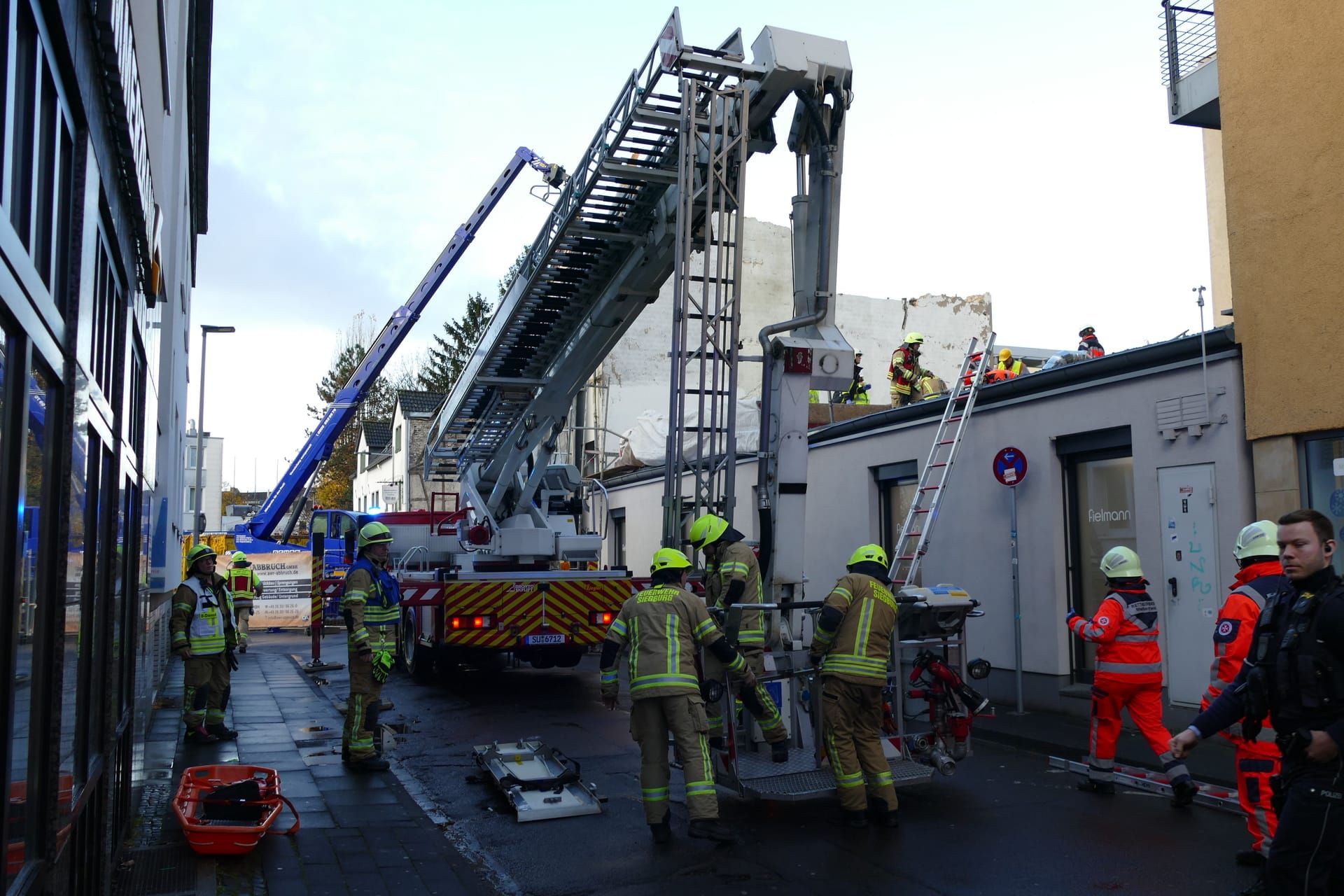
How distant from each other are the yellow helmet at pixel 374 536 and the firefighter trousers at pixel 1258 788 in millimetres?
6058

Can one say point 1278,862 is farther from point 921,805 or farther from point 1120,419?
point 1120,419

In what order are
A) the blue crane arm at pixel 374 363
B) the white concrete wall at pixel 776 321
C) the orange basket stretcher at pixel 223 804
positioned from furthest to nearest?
the white concrete wall at pixel 776 321, the blue crane arm at pixel 374 363, the orange basket stretcher at pixel 223 804

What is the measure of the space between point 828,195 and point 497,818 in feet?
17.3

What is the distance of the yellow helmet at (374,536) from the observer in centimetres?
853

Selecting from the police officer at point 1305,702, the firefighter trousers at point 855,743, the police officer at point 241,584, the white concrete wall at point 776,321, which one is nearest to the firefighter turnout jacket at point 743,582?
the firefighter trousers at point 855,743

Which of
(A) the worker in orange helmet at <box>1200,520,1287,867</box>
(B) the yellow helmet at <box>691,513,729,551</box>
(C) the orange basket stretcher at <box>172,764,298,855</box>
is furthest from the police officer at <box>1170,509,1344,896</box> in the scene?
(C) the orange basket stretcher at <box>172,764,298,855</box>

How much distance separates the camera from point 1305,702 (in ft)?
12.6

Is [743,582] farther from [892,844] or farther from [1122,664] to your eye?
[1122,664]

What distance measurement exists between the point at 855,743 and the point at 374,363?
14266 millimetres

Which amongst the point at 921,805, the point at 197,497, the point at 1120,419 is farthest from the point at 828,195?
the point at 197,497

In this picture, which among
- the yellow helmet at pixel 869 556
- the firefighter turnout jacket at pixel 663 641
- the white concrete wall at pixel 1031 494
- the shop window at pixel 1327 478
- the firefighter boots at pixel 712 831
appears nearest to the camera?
the firefighter boots at pixel 712 831

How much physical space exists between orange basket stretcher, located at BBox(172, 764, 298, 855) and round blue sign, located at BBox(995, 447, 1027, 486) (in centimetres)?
737

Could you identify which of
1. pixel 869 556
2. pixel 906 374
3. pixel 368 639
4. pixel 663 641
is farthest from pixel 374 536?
pixel 906 374

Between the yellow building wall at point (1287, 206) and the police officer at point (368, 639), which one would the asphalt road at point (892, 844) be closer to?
the police officer at point (368, 639)
